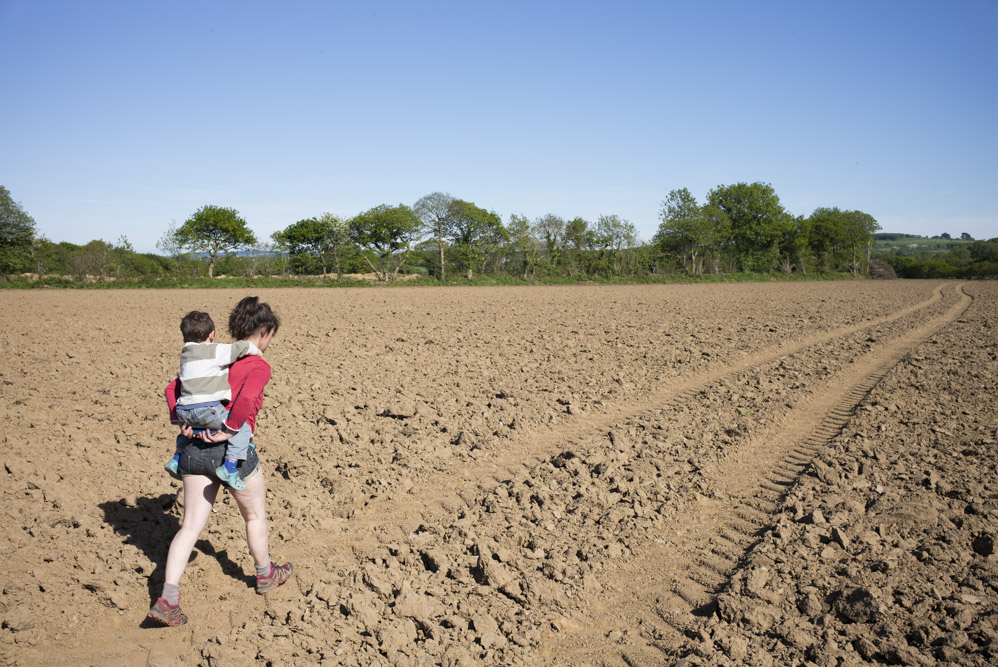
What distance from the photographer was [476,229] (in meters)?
59.9

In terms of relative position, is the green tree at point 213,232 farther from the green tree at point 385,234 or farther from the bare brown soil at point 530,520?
the bare brown soil at point 530,520

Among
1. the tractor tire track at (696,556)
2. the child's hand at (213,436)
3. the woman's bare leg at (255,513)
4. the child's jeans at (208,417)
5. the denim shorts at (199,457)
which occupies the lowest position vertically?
the tractor tire track at (696,556)

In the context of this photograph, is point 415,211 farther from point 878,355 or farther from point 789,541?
point 789,541

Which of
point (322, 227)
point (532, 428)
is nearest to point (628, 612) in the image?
point (532, 428)

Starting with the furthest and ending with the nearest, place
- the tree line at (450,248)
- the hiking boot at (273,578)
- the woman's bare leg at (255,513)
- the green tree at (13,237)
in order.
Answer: the tree line at (450,248) < the green tree at (13,237) < the hiking boot at (273,578) < the woman's bare leg at (255,513)

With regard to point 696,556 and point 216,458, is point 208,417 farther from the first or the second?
point 696,556

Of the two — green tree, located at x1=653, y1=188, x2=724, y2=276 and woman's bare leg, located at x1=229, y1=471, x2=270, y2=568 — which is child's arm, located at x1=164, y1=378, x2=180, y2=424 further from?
green tree, located at x1=653, y1=188, x2=724, y2=276

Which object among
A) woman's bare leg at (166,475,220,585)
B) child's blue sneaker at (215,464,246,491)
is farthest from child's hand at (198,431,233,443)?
woman's bare leg at (166,475,220,585)

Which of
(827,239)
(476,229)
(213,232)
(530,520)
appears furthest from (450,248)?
(530,520)

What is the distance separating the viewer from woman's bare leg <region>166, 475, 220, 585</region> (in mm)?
3670

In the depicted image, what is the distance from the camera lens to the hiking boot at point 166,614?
360cm

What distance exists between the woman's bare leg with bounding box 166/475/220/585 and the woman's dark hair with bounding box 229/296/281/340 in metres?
0.90

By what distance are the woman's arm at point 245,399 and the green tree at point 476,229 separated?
56141 mm

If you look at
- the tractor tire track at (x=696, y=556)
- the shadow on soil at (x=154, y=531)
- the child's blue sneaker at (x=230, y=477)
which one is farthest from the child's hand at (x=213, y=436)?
the tractor tire track at (x=696, y=556)
